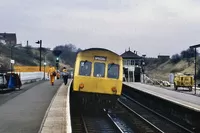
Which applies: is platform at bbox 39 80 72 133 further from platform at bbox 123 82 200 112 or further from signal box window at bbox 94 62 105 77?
signal box window at bbox 94 62 105 77

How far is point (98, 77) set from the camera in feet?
74.2

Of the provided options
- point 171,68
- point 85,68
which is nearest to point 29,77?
point 85,68

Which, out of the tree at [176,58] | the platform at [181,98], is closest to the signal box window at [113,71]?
the platform at [181,98]

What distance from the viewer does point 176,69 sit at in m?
104

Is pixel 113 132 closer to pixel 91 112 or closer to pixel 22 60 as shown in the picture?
pixel 91 112

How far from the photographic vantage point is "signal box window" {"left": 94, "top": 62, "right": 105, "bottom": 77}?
22688mm

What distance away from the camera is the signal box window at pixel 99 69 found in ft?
74.4

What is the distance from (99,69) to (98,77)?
16.7 inches

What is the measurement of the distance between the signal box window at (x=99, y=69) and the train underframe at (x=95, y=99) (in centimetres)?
101

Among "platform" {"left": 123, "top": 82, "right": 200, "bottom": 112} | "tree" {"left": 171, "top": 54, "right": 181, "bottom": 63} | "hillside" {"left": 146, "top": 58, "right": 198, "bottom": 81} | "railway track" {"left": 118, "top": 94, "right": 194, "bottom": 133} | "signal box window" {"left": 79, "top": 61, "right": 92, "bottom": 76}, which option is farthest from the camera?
"tree" {"left": 171, "top": 54, "right": 181, "bottom": 63}

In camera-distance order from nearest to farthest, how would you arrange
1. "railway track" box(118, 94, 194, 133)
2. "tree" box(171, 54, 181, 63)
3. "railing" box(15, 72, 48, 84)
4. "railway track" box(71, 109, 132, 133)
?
"railway track" box(71, 109, 132, 133), "railway track" box(118, 94, 194, 133), "railing" box(15, 72, 48, 84), "tree" box(171, 54, 181, 63)

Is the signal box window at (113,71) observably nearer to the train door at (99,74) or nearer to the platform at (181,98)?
the train door at (99,74)

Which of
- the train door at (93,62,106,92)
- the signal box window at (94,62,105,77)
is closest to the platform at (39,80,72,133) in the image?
the train door at (93,62,106,92)

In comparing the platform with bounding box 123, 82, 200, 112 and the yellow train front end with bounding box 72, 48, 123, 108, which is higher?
the yellow train front end with bounding box 72, 48, 123, 108
